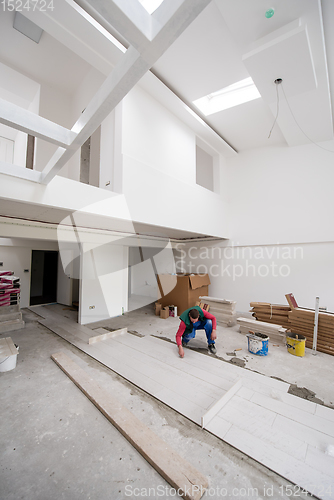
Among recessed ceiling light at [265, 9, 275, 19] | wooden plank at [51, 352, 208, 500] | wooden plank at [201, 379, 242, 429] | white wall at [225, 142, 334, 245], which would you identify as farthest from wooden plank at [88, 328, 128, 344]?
recessed ceiling light at [265, 9, 275, 19]

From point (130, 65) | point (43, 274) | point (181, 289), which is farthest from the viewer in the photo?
point (43, 274)

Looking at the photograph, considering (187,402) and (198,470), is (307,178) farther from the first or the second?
(198,470)

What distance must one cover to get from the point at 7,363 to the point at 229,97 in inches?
225

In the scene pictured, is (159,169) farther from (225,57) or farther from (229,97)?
(229,97)

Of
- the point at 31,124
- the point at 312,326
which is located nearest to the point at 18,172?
the point at 31,124

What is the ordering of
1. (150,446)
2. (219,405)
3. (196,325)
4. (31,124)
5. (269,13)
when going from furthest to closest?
(196,325), (269,13), (219,405), (150,446), (31,124)

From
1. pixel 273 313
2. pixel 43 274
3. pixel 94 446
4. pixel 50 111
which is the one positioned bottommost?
pixel 94 446

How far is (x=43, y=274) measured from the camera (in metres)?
8.11

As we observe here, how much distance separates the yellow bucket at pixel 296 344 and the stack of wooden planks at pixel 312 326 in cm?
45

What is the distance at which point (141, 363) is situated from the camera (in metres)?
2.89

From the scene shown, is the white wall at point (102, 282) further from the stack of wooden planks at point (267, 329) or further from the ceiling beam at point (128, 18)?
the ceiling beam at point (128, 18)

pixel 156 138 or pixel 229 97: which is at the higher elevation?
pixel 229 97

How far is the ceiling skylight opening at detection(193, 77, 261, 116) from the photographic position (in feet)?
13.3

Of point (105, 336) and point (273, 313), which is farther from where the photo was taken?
point (273, 313)
